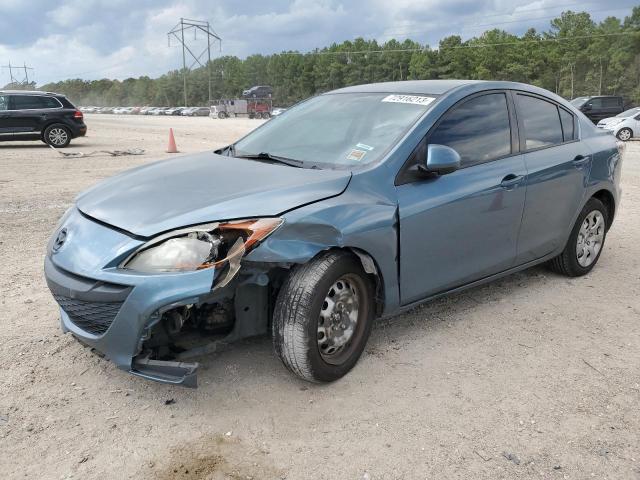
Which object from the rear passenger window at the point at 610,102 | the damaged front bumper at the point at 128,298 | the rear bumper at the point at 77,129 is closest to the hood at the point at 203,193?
the damaged front bumper at the point at 128,298

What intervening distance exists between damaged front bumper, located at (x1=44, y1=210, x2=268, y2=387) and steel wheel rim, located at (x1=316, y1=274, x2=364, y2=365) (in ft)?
1.07

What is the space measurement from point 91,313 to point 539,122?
3539 mm

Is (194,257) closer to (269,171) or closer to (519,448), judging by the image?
(269,171)

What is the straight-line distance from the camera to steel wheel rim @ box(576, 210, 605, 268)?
4945 mm

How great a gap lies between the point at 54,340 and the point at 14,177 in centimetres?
837

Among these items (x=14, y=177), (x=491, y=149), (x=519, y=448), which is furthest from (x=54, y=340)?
(x=14, y=177)

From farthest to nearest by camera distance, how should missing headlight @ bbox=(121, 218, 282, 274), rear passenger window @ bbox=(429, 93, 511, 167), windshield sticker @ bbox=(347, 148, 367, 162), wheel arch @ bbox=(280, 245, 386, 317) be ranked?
rear passenger window @ bbox=(429, 93, 511, 167), windshield sticker @ bbox=(347, 148, 367, 162), wheel arch @ bbox=(280, 245, 386, 317), missing headlight @ bbox=(121, 218, 282, 274)

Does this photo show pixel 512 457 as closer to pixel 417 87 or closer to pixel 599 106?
pixel 417 87

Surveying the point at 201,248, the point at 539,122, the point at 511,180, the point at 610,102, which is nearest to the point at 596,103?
the point at 610,102

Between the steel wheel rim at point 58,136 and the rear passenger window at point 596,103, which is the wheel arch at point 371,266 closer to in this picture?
the steel wheel rim at point 58,136

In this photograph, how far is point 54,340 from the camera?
3686 millimetres

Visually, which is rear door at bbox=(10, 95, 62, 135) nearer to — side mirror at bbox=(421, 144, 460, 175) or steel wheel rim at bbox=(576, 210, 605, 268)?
steel wheel rim at bbox=(576, 210, 605, 268)

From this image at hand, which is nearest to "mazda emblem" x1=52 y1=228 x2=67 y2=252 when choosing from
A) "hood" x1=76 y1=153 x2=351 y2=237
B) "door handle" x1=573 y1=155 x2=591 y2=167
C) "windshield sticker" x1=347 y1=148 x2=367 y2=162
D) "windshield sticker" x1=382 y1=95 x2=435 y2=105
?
"hood" x1=76 y1=153 x2=351 y2=237

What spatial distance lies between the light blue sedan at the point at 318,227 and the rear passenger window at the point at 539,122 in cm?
2
